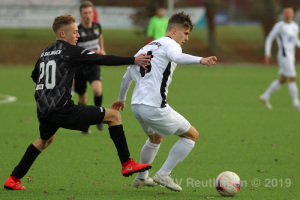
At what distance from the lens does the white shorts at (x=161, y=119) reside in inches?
229

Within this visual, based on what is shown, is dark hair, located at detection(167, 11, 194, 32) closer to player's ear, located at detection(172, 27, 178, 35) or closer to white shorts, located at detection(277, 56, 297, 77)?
player's ear, located at detection(172, 27, 178, 35)

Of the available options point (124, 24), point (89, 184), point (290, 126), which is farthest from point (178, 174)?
point (124, 24)

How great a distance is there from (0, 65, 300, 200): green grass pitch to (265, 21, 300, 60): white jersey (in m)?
1.37

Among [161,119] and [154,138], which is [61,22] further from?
[154,138]

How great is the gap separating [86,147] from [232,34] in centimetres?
2983

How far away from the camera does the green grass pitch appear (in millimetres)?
6113

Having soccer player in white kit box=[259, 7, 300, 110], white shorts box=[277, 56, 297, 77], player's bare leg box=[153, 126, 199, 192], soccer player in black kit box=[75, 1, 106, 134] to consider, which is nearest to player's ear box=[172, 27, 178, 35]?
player's bare leg box=[153, 126, 199, 192]

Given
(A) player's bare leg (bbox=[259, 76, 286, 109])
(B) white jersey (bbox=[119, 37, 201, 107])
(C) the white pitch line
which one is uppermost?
(B) white jersey (bbox=[119, 37, 201, 107])

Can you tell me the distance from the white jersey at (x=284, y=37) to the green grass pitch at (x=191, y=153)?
137cm

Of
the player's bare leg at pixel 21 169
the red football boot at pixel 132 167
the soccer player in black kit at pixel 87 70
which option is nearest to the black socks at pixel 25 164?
the player's bare leg at pixel 21 169

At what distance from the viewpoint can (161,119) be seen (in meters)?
5.81

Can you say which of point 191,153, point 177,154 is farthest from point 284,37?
point 177,154

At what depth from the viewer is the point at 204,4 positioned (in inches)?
1287

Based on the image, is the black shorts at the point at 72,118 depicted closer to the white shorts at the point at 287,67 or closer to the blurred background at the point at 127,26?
the white shorts at the point at 287,67
